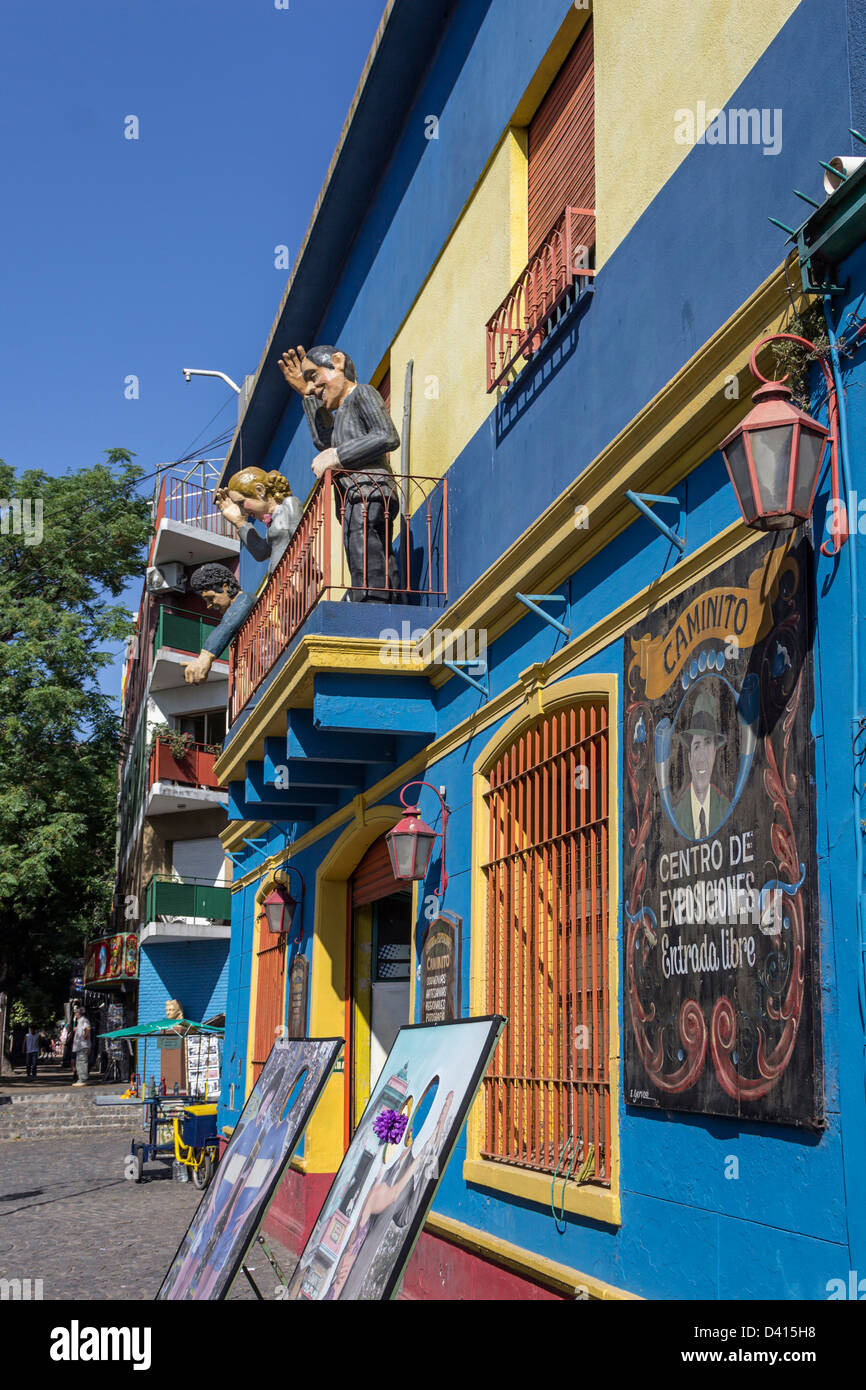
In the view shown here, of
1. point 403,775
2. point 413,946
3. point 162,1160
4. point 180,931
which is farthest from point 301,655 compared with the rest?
point 180,931

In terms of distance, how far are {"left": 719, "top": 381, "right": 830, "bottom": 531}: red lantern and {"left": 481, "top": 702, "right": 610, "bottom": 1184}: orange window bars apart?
7.55 feet

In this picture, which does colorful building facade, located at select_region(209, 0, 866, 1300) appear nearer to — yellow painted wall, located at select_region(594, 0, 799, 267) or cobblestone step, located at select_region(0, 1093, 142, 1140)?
yellow painted wall, located at select_region(594, 0, 799, 267)

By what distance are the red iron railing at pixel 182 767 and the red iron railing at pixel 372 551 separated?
21792mm

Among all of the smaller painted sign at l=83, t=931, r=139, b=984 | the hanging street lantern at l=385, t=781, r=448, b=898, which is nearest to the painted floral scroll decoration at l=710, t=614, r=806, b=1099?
the hanging street lantern at l=385, t=781, r=448, b=898

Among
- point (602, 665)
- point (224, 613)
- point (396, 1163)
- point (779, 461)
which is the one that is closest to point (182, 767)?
point (224, 613)

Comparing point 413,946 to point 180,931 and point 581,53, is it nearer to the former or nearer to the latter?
point 581,53

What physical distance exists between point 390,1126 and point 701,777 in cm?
180

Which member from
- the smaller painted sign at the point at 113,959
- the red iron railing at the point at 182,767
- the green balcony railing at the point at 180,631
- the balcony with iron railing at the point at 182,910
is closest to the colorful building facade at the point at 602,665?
the balcony with iron railing at the point at 182,910

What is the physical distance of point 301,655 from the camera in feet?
30.9

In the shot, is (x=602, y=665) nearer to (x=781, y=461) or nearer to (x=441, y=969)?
(x=781, y=461)

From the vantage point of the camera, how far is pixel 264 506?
12945 mm

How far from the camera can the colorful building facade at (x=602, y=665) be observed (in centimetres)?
Result: 474

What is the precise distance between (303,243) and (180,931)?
20.5 meters

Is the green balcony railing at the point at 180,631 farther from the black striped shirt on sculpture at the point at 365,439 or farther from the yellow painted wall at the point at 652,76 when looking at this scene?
the yellow painted wall at the point at 652,76
